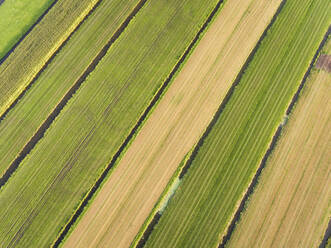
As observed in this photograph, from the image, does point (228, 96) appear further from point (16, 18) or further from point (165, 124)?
point (16, 18)

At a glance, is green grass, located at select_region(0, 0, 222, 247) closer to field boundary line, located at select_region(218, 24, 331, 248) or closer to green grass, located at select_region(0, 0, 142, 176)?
green grass, located at select_region(0, 0, 142, 176)

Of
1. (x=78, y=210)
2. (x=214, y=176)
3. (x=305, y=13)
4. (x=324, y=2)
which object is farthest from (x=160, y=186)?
(x=324, y=2)

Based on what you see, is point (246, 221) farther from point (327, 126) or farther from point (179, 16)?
point (179, 16)

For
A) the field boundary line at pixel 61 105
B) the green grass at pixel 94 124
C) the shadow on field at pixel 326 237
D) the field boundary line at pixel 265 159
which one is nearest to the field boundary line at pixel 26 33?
the field boundary line at pixel 61 105

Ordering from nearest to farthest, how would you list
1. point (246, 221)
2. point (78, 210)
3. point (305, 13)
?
point (246, 221) → point (78, 210) → point (305, 13)

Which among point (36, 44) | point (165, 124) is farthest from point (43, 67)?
point (165, 124)

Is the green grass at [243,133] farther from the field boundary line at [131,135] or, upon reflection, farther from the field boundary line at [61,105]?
the field boundary line at [61,105]
